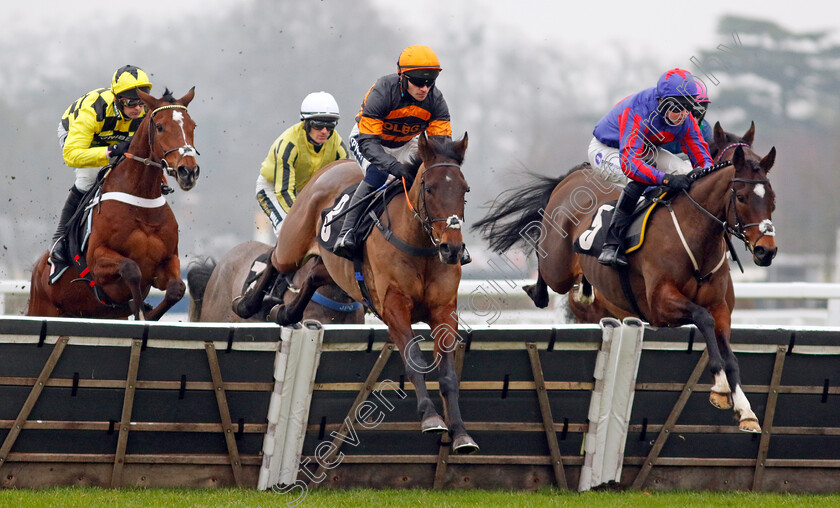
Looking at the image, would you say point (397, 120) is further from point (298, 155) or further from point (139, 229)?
point (298, 155)

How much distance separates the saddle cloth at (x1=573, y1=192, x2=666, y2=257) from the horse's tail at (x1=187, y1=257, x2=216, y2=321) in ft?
12.4

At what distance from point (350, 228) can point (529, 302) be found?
255 inches

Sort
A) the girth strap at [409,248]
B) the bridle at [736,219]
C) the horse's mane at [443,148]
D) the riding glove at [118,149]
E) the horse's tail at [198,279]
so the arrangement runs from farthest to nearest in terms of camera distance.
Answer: the horse's tail at [198,279] → the riding glove at [118,149] → the bridle at [736,219] → the girth strap at [409,248] → the horse's mane at [443,148]

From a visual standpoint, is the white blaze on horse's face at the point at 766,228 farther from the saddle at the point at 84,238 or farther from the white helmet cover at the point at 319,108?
the saddle at the point at 84,238

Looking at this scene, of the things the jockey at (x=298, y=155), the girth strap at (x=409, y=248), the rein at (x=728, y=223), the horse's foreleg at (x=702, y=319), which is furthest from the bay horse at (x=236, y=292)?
the rein at (x=728, y=223)

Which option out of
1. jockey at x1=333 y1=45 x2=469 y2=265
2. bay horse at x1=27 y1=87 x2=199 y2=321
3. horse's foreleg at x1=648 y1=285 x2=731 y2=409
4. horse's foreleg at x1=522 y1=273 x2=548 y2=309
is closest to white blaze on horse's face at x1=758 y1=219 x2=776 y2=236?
horse's foreleg at x1=648 y1=285 x2=731 y2=409

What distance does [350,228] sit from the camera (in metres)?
5.88

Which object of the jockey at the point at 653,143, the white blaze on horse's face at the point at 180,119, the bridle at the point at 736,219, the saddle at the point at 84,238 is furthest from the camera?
the saddle at the point at 84,238

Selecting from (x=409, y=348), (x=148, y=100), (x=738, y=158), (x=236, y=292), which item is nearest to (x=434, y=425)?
(x=409, y=348)

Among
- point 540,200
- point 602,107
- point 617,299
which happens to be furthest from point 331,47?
point 617,299

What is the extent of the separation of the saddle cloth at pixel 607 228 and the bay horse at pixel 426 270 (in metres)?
1.45

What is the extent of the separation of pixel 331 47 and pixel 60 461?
18353mm

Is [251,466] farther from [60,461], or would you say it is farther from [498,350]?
[498,350]

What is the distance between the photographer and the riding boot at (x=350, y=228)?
582 cm
